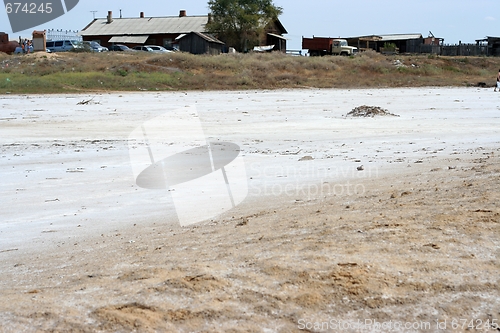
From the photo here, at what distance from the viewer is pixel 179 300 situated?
3.95 metres

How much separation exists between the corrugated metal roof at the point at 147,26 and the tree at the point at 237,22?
292cm

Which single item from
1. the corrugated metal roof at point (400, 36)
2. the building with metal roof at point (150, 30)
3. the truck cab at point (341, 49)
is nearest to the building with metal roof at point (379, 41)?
the corrugated metal roof at point (400, 36)

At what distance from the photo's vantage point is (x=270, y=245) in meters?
4.96

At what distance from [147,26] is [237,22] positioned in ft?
42.0

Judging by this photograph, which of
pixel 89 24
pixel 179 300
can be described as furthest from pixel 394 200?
pixel 89 24

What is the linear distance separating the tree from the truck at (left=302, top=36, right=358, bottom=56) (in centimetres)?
558

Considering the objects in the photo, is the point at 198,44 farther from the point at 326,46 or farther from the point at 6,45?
the point at 6,45

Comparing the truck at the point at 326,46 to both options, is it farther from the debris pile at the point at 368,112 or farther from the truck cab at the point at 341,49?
the debris pile at the point at 368,112

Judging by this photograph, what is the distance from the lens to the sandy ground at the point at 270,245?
3.81 m

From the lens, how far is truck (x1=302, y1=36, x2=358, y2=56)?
192ft

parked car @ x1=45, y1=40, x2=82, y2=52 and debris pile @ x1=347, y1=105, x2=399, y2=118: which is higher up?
parked car @ x1=45, y1=40, x2=82, y2=52

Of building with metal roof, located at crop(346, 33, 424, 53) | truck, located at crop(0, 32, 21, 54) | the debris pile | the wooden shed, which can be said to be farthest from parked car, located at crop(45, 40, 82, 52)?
the debris pile

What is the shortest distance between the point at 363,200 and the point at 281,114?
38.0ft

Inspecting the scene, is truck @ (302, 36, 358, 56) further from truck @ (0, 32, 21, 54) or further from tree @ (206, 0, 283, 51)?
truck @ (0, 32, 21, 54)
